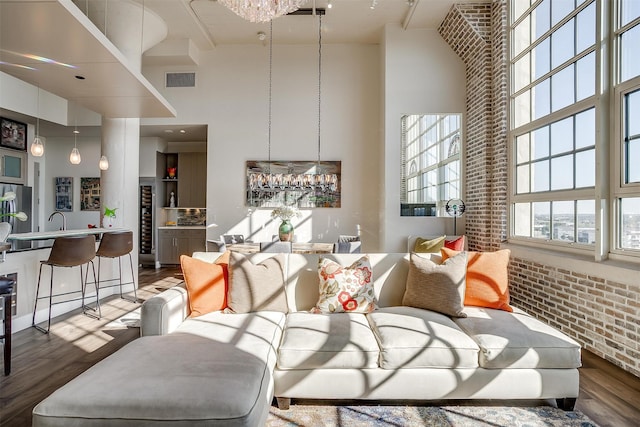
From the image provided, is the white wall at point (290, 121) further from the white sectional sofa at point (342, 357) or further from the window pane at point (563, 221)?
the white sectional sofa at point (342, 357)

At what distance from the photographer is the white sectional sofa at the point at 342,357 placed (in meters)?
1.76

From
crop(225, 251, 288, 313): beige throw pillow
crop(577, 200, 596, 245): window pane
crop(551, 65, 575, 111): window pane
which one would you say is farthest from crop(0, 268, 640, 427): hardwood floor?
crop(551, 65, 575, 111): window pane

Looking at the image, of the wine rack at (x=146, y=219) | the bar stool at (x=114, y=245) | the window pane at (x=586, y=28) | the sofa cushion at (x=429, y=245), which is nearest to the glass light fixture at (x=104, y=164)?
the bar stool at (x=114, y=245)

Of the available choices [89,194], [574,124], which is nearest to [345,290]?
[574,124]

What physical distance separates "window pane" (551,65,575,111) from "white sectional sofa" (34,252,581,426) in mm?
2498

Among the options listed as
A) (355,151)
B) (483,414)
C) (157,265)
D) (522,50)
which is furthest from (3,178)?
(522,50)

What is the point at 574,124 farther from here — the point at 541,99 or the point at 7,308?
the point at 7,308

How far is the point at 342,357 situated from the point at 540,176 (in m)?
3.47

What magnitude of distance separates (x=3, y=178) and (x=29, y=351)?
5401mm

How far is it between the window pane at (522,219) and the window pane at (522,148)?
23.2 inches

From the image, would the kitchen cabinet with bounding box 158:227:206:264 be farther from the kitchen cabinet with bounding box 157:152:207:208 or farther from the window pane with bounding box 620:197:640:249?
the window pane with bounding box 620:197:640:249

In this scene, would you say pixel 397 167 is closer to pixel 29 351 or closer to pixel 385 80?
pixel 385 80

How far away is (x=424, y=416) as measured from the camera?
7.23 feet

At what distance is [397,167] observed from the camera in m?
6.15
